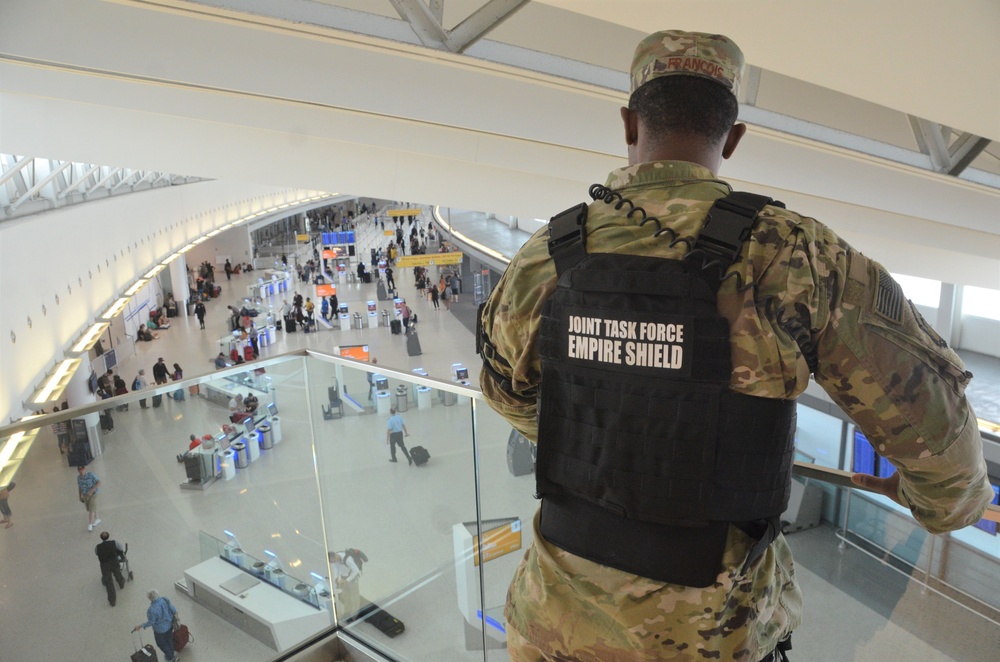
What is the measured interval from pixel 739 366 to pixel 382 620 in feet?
10.4

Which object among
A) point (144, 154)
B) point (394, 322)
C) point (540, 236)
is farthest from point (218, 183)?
point (540, 236)

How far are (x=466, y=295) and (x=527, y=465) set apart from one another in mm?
30668

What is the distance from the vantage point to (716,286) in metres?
1.37

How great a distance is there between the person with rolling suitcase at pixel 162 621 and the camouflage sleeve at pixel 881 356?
10.7ft

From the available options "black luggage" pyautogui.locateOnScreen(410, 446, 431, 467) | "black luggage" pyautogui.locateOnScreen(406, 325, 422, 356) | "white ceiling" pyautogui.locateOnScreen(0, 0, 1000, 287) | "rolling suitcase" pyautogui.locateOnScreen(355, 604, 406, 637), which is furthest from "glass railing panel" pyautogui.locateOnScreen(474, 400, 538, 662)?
"black luggage" pyautogui.locateOnScreen(406, 325, 422, 356)

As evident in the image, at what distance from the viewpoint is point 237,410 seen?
3.63 m

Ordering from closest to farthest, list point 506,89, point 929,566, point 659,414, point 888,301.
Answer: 1. point 888,301
2. point 659,414
3. point 929,566
4. point 506,89

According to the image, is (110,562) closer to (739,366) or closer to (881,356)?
(739,366)

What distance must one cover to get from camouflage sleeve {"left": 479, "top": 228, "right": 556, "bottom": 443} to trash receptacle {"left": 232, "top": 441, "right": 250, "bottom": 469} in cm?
233

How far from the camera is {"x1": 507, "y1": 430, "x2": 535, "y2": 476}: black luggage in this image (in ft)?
10.2

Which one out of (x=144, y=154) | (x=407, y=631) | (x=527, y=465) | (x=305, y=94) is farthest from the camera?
(x=144, y=154)

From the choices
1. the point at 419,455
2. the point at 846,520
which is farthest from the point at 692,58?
the point at 419,455

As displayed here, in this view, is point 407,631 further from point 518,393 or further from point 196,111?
point 196,111

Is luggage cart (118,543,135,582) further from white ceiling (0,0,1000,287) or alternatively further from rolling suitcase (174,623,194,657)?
white ceiling (0,0,1000,287)
